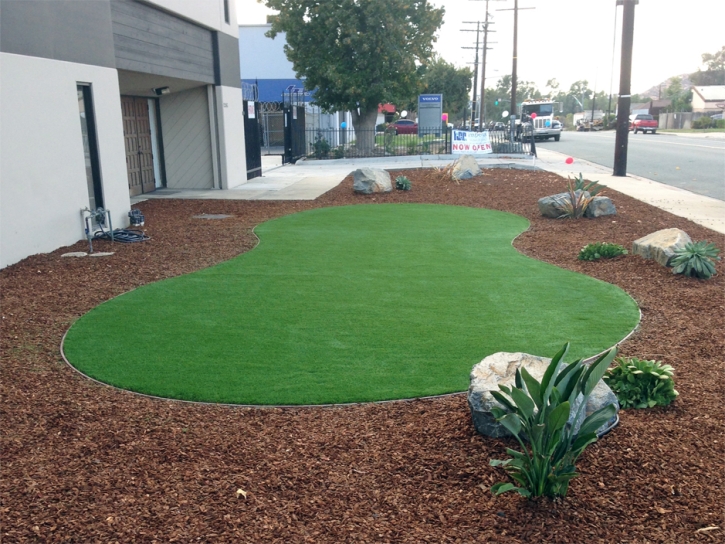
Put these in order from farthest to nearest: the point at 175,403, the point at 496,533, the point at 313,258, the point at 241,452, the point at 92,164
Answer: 1. the point at 92,164
2. the point at 313,258
3. the point at 175,403
4. the point at 241,452
5. the point at 496,533

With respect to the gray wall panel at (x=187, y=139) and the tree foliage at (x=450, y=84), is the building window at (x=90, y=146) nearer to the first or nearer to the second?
the gray wall panel at (x=187, y=139)

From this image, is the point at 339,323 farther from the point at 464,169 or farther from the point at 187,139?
the point at 187,139

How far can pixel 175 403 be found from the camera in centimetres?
496

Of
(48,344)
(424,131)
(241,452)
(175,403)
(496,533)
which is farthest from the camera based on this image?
(424,131)

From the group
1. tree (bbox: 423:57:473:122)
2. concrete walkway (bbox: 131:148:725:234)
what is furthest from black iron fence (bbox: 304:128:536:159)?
tree (bbox: 423:57:473:122)

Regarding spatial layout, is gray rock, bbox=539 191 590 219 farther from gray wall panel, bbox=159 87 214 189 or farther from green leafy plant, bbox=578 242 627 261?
gray wall panel, bbox=159 87 214 189

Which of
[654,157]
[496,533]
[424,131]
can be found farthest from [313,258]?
[424,131]

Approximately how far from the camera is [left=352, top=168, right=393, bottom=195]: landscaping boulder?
1675 cm

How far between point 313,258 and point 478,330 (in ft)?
13.0

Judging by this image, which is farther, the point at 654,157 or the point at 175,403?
the point at 654,157

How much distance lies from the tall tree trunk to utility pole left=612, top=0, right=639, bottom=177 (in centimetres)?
1281

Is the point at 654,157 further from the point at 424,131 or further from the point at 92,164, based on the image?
the point at 92,164

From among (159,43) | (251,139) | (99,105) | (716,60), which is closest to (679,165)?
(251,139)

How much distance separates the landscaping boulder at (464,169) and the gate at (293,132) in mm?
10269
